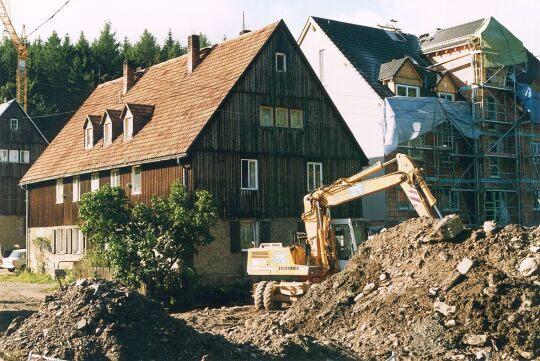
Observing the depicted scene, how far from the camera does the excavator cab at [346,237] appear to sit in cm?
2525

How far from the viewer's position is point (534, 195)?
4528 centimetres

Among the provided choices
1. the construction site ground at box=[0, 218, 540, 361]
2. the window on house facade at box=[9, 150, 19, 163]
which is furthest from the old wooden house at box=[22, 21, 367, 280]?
the window on house facade at box=[9, 150, 19, 163]

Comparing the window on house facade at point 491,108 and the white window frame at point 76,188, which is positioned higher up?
the window on house facade at point 491,108

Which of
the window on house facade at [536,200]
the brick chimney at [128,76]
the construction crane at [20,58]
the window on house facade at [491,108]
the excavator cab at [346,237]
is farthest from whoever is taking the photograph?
the construction crane at [20,58]

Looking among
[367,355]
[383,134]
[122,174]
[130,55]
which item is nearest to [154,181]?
[122,174]

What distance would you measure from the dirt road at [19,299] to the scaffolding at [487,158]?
17.5 metres

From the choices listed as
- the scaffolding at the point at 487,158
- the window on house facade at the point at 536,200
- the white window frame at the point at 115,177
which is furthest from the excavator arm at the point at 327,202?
the window on house facade at the point at 536,200

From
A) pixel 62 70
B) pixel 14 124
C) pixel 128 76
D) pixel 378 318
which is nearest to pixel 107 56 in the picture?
pixel 62 70

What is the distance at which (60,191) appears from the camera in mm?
40844

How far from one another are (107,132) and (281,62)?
354 inches

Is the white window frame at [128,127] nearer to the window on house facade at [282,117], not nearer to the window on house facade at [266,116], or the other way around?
the window on house facade at [266,116]

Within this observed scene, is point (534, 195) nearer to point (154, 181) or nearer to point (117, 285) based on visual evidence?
point (154, 181)

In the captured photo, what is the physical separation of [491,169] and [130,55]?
161 feet

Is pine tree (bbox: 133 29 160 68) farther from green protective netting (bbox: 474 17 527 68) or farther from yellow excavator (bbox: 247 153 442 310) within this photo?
yellow excavator (bbox: 247 153 442 310)
